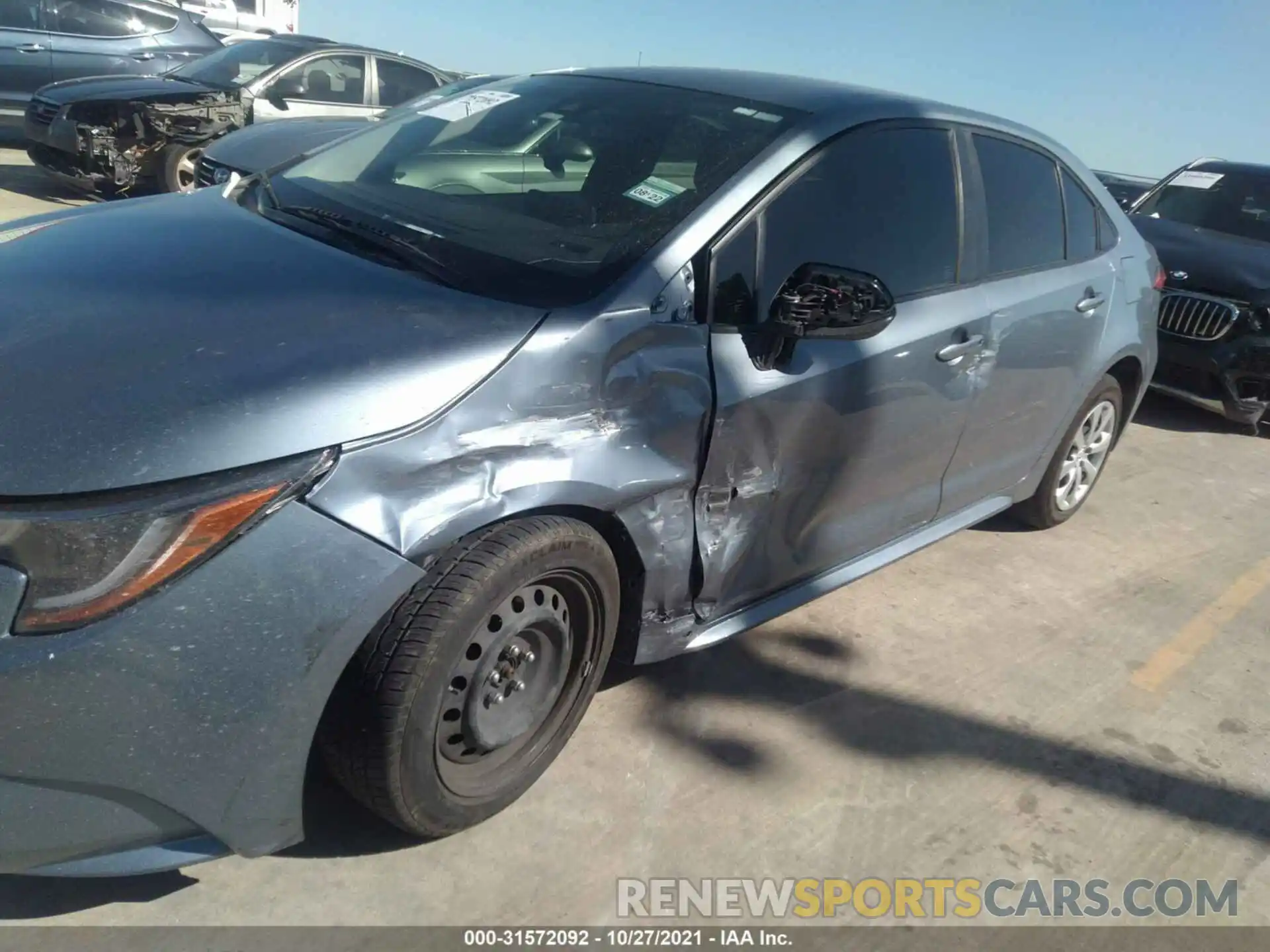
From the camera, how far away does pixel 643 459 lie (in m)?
2.50

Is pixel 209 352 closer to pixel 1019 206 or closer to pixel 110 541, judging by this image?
pixel 110 541

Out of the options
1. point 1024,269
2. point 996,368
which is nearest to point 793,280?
point 996,368

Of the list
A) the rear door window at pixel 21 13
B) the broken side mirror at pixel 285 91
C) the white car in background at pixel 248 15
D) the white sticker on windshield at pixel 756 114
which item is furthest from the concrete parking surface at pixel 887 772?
the white car in background at pixel 248 15

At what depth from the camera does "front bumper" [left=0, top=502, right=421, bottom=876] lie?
5.90 feet

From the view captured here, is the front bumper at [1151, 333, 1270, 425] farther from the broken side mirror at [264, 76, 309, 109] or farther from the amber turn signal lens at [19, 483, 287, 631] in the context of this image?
the broken side mirror at [264, 76, 309, 109]

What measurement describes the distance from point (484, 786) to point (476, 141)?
2020mm

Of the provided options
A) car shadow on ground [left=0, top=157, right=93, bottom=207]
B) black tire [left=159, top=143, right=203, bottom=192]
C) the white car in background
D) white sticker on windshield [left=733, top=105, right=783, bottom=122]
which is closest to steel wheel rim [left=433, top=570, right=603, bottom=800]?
white sticker on windshield [left=733, top=105, right=783, bottom=122]

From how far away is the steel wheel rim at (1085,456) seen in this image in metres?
4.56

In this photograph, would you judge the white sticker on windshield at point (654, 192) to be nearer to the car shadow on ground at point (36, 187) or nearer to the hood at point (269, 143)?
the hood at point (269, 143)

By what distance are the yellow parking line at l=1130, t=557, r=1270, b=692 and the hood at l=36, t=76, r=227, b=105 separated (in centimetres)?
778

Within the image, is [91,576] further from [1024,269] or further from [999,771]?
[1024,269]

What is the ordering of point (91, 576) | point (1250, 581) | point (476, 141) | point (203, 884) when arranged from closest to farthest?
point (91, 576)
point (203, 884)
point (476, 141)
point (1250, 581)
